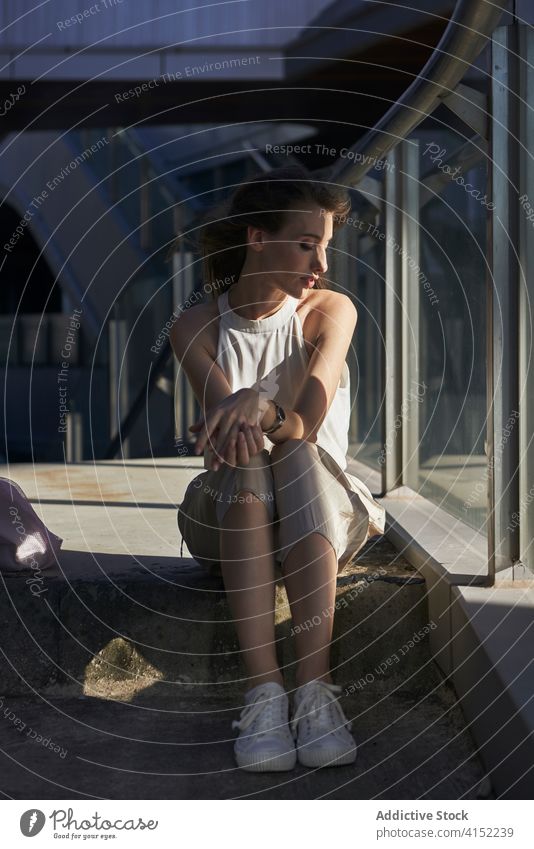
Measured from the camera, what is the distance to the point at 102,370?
27.5ft

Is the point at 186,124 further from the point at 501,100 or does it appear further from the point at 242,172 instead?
the point at 501,100

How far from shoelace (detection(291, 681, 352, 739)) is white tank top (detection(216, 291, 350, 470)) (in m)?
0.48

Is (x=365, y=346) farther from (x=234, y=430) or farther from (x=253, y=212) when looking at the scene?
(x=234, y=430)

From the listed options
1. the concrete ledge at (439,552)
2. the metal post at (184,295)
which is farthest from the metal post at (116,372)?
the concrete ledge at (439,552)

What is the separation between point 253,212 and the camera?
1904 mm

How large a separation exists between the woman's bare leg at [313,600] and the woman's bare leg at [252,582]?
0.13 feet

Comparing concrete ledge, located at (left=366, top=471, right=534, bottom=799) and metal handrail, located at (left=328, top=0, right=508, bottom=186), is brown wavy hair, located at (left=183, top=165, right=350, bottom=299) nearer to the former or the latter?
metal handrail, located at (left=328, top=0, right=508, bottom=186)

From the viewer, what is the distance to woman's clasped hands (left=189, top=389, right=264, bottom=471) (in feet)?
5.37

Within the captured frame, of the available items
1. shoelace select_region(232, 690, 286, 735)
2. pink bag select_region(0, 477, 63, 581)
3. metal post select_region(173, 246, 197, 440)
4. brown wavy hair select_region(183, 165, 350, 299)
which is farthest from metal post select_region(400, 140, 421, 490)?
metal post select_region(173, 246, 197, 440)

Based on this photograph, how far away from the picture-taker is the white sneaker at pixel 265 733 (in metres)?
1.48

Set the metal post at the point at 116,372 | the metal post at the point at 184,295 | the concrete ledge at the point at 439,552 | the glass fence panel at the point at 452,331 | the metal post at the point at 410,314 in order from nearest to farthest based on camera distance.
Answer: the concrete ledge at the point at 439,552, the glass fence panel at the point at 452,331, the metal post at the point at 410,314, the metal post at the point at 184,295, the metal post at the point at 116,372

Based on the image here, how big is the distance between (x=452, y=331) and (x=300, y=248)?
0.74 meters

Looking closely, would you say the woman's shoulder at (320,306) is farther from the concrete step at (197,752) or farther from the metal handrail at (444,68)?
the concrete step at (197,752)
